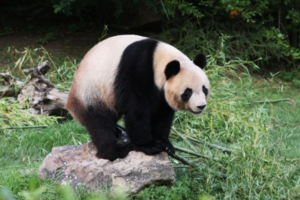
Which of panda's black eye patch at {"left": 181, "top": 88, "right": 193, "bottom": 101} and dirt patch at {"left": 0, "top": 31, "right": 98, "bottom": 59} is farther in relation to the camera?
dirt patch at {"left": 0, "top": 31, "right": 98, "bottom": 59}

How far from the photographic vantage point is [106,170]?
13.7ft

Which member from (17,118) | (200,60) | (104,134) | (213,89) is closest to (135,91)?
(104,134)

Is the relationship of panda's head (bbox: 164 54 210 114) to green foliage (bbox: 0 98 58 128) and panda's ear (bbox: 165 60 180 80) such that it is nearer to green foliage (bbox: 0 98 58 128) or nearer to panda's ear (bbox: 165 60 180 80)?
panda's ear (bbox: 165 60 180 80)

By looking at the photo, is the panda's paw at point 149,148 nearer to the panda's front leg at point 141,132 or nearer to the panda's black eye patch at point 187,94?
the panda's front leg at point 141,132

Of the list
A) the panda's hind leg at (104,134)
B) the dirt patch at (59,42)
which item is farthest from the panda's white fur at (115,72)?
the dirt patch at (59,42)

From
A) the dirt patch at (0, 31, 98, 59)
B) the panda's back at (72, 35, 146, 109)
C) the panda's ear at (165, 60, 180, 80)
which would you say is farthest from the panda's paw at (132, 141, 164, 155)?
the dirt patch at (0, 31, 98, 59)

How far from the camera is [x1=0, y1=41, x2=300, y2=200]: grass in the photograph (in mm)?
4266

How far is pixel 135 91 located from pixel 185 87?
0.48 meters

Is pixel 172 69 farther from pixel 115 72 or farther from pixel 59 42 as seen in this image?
pixel 59 42

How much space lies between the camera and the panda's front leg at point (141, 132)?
411cm

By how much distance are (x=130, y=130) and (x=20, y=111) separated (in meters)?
3.11

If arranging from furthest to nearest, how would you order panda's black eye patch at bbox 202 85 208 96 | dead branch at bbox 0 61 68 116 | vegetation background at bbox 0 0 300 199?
1. dead branch at bbox 0 61 68 116
2. vegetation background at bbox 0 0 300 199
3. panda's black eye patch at bbox 202 85 208 96

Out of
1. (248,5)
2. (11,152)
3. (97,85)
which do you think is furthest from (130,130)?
(248,5)

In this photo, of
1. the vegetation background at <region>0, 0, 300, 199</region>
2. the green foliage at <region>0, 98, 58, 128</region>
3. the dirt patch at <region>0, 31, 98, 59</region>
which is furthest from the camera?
the dirt patch at <region>0, 31, 98, 59</region>
